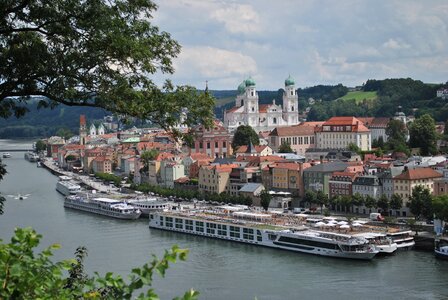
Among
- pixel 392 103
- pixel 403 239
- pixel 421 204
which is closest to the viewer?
pixel 403 239

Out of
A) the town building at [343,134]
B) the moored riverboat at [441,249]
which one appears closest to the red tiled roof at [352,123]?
the town building at [343,134]

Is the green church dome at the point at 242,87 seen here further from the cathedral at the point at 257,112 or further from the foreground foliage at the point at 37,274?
the foreground foliage at the point at 37,274

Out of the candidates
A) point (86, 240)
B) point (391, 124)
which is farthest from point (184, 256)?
point (391, 124)

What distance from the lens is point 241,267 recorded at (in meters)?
12.5

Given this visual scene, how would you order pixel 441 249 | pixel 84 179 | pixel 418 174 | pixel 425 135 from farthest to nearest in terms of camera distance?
pixel 84 179 → pixel 425 135 → pixel 418 174 → pixel 441 249

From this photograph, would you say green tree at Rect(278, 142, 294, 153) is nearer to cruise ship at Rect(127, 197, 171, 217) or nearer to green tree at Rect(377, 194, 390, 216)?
cruise ship at Rect(127, 197, 171, 217)

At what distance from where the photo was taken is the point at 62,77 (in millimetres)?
3238

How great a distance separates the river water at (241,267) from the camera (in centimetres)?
1031

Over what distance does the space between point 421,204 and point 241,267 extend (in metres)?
5.21

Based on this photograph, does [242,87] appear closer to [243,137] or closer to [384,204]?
[243,137]

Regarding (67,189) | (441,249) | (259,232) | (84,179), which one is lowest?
(441,249)

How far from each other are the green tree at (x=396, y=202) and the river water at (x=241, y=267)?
3861mm

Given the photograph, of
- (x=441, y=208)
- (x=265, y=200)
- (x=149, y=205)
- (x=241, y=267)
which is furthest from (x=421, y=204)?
(x=149, y=205)

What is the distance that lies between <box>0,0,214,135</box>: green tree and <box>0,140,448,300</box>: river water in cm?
652
